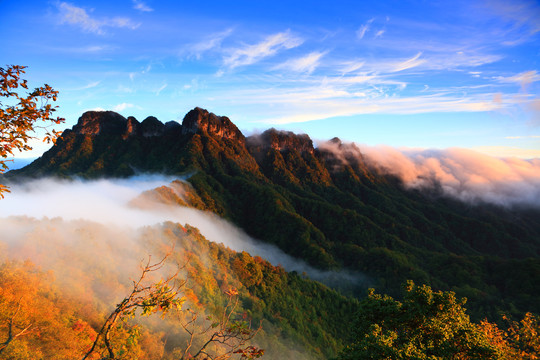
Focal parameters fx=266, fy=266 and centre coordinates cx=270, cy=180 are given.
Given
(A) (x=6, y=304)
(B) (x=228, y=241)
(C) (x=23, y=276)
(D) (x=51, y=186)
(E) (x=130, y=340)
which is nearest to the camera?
(E) (x=130, y=340)

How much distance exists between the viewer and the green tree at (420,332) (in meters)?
17.7

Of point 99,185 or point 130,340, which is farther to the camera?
point 99,185

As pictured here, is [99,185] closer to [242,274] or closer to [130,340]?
[242,274]

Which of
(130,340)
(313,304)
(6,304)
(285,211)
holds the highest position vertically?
(130,340)

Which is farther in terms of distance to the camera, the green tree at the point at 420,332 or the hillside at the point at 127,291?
the hillside at the point at 127,291

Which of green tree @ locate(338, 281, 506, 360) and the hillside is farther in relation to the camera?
the hillside

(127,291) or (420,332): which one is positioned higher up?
(420,332)

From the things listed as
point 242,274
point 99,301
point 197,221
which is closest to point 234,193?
point 197,221

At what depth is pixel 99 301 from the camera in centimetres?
3356

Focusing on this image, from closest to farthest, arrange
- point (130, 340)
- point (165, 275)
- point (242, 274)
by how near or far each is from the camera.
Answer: point (130, 340)
point (165, 275)
point (242, 274)

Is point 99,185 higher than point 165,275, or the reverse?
point 99,185

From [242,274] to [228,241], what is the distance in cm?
6984

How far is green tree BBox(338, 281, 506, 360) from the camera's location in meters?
17.7

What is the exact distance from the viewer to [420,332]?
21016 millimetres
